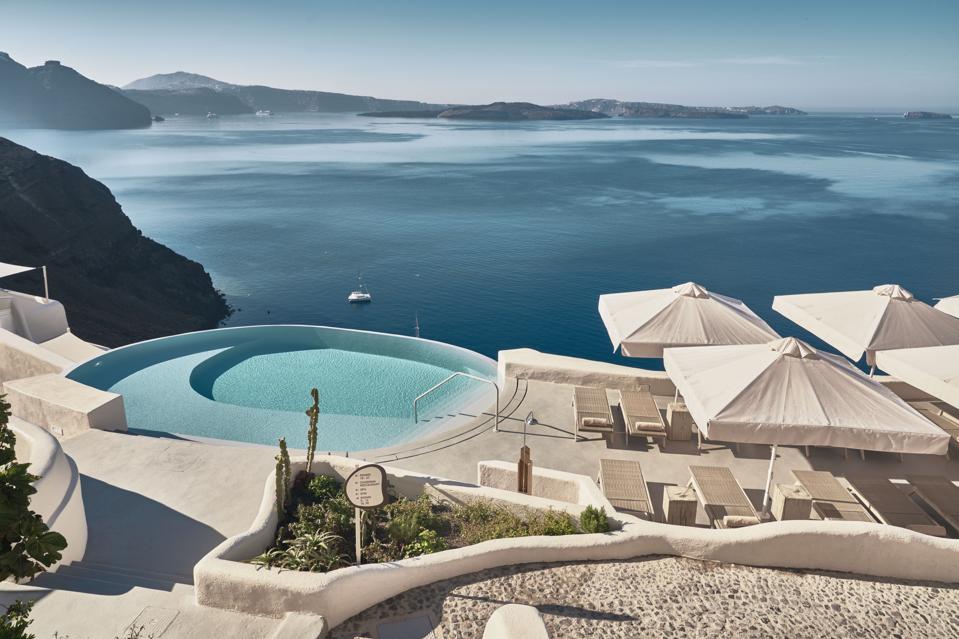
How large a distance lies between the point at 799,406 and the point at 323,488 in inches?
227

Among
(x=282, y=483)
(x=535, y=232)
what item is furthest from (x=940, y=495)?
(x=535, y=232)

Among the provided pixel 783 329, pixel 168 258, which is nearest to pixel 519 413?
pixel 783 329

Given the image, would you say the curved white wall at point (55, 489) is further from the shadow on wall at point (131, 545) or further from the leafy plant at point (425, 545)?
the leafy plant at point (425, 545)

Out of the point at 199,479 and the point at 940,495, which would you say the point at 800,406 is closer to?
the point at 940,495

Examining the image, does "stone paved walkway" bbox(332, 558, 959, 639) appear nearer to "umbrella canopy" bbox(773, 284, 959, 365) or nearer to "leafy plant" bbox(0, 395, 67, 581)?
"leafy plant" bbox(0, 395, 67, 581)

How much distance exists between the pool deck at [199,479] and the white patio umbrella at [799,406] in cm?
155

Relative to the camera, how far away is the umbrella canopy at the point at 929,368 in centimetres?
789

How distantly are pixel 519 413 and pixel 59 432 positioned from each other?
8153 mm

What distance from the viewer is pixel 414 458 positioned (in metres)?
9.62

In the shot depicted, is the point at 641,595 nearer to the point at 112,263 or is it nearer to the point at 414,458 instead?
the point at 414,458

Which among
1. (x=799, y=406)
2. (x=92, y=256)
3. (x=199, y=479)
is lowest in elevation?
(x=92, y=256)

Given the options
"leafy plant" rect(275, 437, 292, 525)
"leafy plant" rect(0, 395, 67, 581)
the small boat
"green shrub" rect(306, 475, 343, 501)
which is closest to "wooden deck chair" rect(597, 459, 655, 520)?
"green shrub" rect(306, 475, 343, 501)

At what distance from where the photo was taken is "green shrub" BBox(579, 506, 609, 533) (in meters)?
6.48

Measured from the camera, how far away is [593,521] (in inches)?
256
